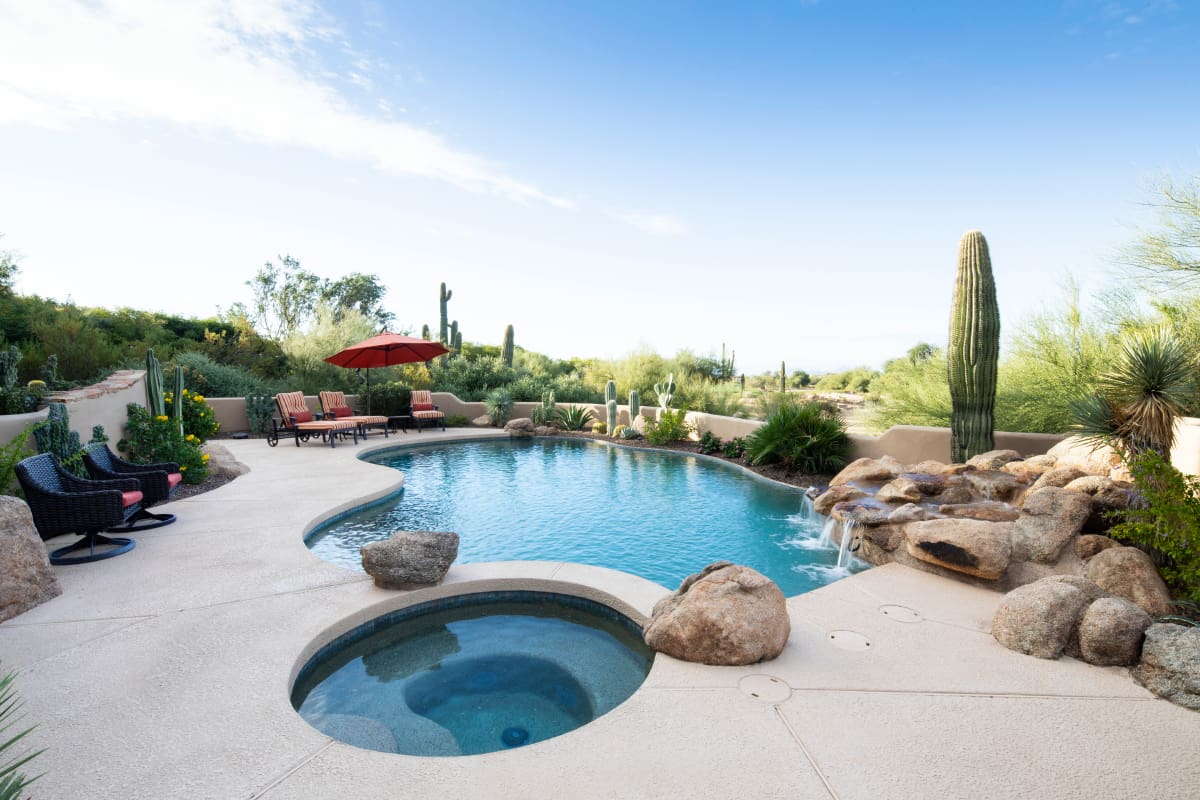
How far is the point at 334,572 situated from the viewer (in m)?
4.23

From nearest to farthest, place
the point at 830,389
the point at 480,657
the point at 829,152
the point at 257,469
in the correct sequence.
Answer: the point at 480,657, the point at 257,469, the point at 829,152, the point at 830,389

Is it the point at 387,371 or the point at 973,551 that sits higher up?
the point at 387,371

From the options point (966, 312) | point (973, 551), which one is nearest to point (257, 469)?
point (973, 551)

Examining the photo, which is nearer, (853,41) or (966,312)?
(966,312)

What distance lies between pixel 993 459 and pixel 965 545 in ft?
10.7

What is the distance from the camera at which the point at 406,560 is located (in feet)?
12.9

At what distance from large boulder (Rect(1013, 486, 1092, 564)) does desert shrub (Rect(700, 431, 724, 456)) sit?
22.1 ft

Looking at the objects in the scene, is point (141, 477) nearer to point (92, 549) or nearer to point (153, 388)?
point (92, 549)

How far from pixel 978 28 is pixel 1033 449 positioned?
6897 millimetres

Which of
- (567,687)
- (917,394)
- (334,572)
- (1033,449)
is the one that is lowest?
(567,687)

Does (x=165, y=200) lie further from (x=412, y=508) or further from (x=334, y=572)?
(x=334, y=572)

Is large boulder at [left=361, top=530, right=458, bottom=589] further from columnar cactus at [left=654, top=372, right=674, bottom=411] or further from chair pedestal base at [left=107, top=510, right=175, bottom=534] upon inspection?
columnar cactus at [left=654, top=372, right=674, bottom=411]

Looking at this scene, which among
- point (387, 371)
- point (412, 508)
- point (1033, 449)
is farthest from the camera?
point (387, 371)

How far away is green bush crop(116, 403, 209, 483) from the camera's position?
6867 mm
